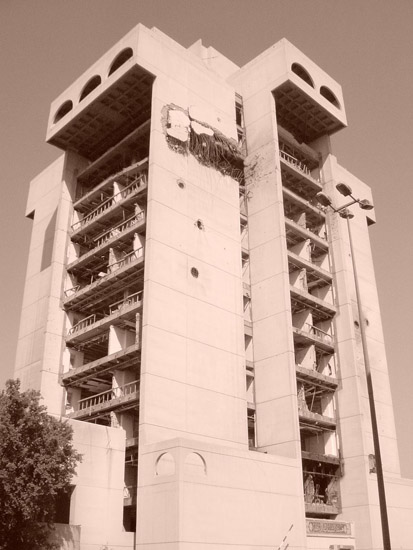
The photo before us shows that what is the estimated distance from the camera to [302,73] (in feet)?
174

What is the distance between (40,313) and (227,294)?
50.8ft

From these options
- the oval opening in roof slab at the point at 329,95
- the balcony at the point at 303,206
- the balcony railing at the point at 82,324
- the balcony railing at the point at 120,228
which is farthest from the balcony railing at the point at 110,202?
the oval opening in roof slab at the point at 329,95

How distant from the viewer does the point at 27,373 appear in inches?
1783

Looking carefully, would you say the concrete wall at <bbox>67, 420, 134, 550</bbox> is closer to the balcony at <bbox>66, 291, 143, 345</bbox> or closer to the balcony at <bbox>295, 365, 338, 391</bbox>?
the balcony at <bbox>66, 291, 143, 345</bbox>

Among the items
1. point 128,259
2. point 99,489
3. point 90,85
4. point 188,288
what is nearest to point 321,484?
point 188,288

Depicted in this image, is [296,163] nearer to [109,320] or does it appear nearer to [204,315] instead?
[204,315]

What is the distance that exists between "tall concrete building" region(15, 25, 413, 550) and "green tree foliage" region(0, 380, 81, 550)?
119 inches

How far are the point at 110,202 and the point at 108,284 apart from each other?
28.1 ft

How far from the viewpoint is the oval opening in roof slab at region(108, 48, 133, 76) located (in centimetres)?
4554

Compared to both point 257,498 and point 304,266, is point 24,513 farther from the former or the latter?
point 304,266

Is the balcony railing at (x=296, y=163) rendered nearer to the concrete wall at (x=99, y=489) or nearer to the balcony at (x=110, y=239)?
the balcony at (x=110, y=239)

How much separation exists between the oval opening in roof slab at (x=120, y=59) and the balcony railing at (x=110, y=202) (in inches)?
Result: 355

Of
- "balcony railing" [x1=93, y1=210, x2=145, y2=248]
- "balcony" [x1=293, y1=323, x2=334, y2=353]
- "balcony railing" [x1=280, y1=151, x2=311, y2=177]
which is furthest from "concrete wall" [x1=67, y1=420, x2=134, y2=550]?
"balcony railing" [x1=280, y1=151, x2=311, y2=177]

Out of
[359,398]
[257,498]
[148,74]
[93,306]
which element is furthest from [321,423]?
[148,74]
